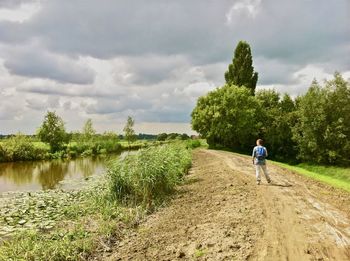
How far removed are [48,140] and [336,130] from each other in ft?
145

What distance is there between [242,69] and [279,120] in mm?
15494

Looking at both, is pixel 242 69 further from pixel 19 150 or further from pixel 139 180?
pixel 139 180

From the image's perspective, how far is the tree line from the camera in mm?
35438

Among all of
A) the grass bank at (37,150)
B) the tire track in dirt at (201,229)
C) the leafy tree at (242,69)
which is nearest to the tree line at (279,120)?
the leafy tree at (242,69)

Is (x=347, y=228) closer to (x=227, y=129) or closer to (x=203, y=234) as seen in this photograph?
(x=203, y=234)

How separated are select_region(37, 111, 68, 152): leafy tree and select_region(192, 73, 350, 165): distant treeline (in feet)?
75.0

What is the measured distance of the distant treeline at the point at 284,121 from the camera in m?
35.4

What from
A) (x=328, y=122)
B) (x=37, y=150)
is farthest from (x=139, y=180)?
(x=37, y=150)

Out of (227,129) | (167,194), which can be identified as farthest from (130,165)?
(227,129)

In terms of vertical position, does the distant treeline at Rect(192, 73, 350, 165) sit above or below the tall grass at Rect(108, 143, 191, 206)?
above

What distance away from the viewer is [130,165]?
16.2 meters

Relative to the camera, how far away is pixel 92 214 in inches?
554

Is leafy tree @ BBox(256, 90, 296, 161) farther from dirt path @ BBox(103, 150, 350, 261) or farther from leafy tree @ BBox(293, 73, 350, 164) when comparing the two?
dirt path @ BBox(103, 150, 350, 261)

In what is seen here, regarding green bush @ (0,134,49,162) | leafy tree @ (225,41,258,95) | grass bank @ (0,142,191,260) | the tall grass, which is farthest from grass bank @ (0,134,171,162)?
the tall grass
